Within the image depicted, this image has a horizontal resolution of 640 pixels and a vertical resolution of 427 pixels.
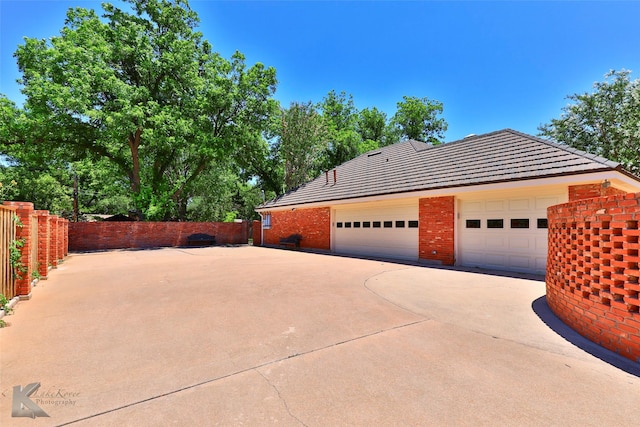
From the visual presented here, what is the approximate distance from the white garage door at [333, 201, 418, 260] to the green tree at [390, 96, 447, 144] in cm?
2462

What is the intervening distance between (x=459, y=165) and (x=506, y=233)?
325cm

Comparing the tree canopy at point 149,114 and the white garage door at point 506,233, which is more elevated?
the tree canopy at point 149,114

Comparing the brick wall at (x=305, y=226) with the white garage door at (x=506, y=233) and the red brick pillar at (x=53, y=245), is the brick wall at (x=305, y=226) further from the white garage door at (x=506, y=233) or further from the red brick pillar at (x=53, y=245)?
the red brick pillar at (x=53, y=245)

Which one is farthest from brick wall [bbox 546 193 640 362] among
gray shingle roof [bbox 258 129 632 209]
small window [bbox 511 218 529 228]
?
gray shingle roof [bbox 258 129 632 209]

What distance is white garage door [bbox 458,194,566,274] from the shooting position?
8.61 m

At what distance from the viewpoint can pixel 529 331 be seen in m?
4.12

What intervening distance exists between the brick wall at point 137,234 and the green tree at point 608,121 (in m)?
26.3

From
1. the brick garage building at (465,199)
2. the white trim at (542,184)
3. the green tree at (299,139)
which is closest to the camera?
the white trim at (542,184)

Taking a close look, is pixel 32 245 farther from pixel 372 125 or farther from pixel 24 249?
pixel 372 125

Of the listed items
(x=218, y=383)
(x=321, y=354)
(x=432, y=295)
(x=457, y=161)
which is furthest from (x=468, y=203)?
(x=218, y=383)

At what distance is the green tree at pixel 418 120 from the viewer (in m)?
36.7

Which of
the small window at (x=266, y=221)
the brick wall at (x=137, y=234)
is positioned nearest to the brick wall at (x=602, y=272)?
the small window at (x=266, y=221)

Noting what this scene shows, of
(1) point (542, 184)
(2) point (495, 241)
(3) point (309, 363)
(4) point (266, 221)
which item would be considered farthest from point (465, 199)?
(4) point (266, 221)

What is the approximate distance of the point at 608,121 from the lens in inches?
806
